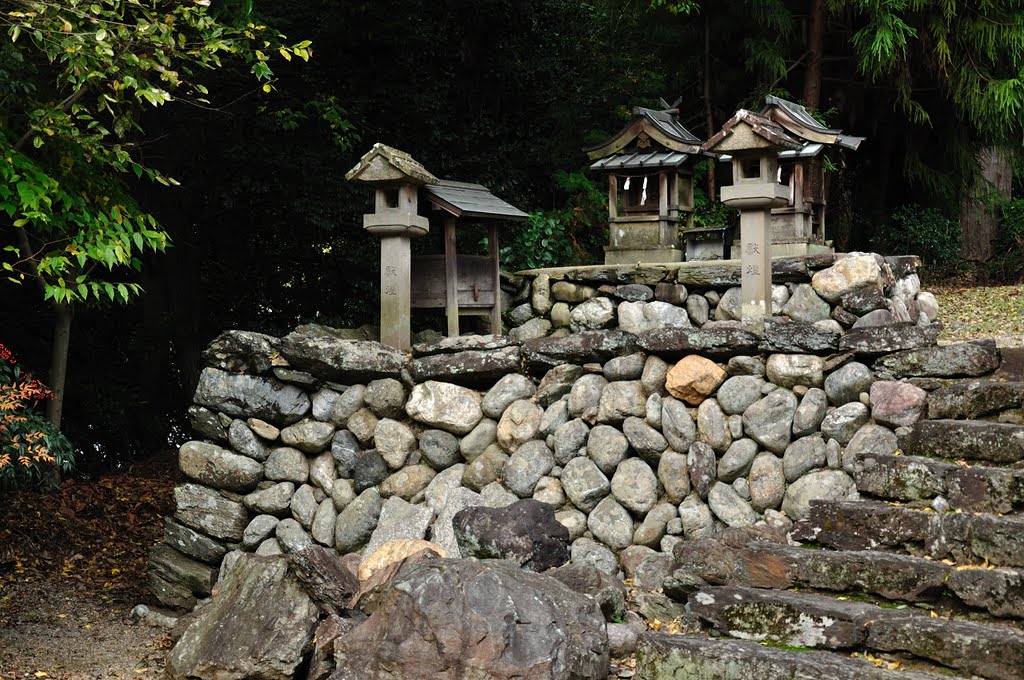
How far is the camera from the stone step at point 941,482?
4781 millimetres

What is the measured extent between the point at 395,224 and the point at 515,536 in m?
2.71

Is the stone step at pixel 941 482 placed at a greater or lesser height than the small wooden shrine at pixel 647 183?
lesser

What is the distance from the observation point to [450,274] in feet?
26.2

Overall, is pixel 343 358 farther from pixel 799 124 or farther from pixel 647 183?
pixel 799 124

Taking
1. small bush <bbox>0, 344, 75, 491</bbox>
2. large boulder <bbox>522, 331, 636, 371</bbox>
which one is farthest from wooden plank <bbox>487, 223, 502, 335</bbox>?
small bush <bbox>0, 344, 75, 491</bbox>

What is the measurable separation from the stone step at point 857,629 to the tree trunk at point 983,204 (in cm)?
1042

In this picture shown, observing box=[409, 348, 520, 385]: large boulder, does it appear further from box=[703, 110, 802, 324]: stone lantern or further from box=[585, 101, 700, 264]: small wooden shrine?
box=[585, 101, 700, 264]: small wooden shrine

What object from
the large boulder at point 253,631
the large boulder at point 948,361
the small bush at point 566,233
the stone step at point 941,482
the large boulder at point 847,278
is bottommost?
the large boulder at point 253,631

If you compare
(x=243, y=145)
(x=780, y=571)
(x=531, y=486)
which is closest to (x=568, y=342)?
(x=531, y=486)

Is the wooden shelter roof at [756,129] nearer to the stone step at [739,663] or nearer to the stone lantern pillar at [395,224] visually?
the stone lantern pillar at [395,224]

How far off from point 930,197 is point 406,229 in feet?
31.1

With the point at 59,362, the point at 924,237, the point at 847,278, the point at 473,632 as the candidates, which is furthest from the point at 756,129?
the point at 924,237

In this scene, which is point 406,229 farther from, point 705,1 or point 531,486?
point 705,1

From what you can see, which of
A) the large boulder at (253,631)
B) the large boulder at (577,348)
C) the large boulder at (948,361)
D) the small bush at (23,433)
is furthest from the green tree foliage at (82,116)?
the large boulder at (948,361)
